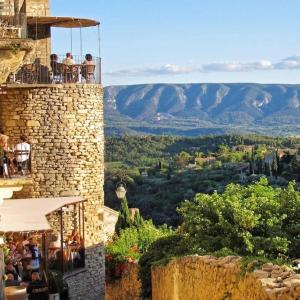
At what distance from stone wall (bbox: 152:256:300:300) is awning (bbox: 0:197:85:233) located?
Result: 2.76 m

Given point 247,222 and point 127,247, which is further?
point 127,247

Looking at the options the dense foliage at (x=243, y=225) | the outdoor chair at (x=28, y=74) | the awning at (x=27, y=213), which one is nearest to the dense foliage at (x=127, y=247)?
the outdoor chair at (x=28, y=74)

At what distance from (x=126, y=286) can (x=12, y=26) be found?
1699cm

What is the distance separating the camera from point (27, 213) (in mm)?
18141

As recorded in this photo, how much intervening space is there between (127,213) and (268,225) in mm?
22693

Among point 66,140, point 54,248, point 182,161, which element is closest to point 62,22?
point 66,140

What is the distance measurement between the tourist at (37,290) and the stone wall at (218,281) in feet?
8.37

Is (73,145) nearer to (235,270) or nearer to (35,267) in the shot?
(35,267)

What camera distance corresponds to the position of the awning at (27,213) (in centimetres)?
1659

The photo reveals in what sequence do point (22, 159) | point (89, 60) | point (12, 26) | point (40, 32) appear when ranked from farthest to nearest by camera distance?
point (40, 32) → point (89, 60) → point (22, 159) → point (12, 26)

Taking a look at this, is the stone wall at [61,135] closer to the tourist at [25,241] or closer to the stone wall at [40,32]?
the tourist at [25,241]

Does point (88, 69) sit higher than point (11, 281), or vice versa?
point (88, 69)

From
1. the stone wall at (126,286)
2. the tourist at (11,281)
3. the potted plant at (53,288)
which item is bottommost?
the stone wall at (126,286)

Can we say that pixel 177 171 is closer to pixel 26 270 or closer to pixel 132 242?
pixel 132 242
